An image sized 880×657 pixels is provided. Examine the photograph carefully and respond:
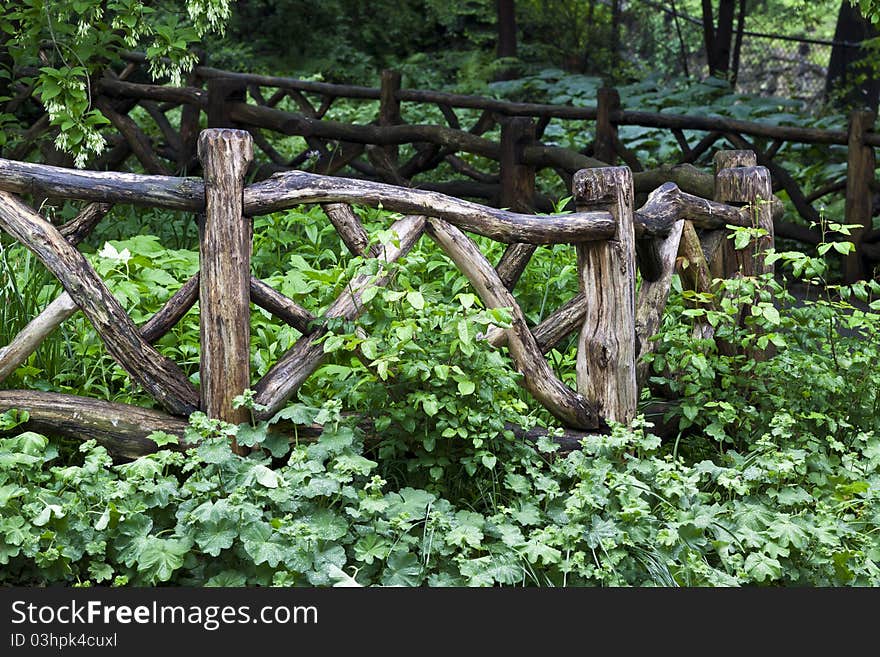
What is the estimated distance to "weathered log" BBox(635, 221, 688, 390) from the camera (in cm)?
456

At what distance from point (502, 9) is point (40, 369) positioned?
13050 millimetres

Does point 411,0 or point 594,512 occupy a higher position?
point 411,0

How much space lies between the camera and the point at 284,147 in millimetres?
13547

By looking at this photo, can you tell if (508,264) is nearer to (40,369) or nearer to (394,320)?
(394,320)

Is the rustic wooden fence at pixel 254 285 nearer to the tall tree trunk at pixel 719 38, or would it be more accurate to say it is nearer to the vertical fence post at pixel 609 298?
the vertical fence post at pixel 609 298

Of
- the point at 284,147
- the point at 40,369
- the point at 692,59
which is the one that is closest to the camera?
the point at 40,369

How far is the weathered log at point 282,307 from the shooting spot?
12.2 feet

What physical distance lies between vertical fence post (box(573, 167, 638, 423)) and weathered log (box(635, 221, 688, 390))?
0.32 m

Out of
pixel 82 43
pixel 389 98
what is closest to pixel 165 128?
pixel 389 98

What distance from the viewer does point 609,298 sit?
13.7 ft

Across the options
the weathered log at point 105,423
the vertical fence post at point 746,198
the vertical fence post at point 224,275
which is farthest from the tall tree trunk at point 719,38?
the weathered log at point 105,423

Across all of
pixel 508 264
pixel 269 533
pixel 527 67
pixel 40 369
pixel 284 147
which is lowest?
pixel 269 533

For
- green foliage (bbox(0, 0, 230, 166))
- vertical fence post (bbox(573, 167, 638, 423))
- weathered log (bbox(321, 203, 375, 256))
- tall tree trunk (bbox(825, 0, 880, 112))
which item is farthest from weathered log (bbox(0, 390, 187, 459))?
tall tree trunk (bbox(825, 0, 880, 112))

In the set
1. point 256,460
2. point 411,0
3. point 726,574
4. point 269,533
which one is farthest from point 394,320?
point 411,0
